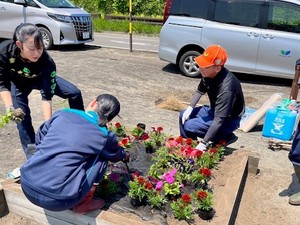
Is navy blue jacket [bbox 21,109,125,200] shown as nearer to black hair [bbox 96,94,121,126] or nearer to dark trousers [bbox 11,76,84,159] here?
black hair [bbox 96,94,121,126]

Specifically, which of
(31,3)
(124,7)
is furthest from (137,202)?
(124,7)

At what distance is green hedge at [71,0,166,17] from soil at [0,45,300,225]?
356 inches

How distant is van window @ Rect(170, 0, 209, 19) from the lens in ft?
25.6

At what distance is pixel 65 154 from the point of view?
2490 millimetres

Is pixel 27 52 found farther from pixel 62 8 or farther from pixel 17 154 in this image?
pixel 62 8

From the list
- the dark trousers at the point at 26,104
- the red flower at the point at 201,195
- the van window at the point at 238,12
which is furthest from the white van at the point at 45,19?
the red flower at the point at 201,195

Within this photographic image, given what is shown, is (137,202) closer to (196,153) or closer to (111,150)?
(111,150)

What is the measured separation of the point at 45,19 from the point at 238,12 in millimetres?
5390

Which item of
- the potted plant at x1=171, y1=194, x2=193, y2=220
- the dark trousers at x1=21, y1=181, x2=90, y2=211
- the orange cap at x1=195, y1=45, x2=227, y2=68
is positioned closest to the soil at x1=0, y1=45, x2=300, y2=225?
the dark trousers at x1=21, y1=181, x2=90, y2=211

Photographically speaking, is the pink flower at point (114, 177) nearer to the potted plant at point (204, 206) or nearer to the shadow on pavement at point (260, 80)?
the potted plant at point (204, 206)

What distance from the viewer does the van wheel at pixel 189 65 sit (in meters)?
7.98

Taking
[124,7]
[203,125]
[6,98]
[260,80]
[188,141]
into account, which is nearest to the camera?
[6,98]

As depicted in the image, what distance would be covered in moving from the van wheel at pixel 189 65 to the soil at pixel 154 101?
17 cm

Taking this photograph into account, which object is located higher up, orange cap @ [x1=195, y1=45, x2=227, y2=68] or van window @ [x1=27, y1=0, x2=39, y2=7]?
van window @ [x1=27, y1=0, x2=39, y2=7]
